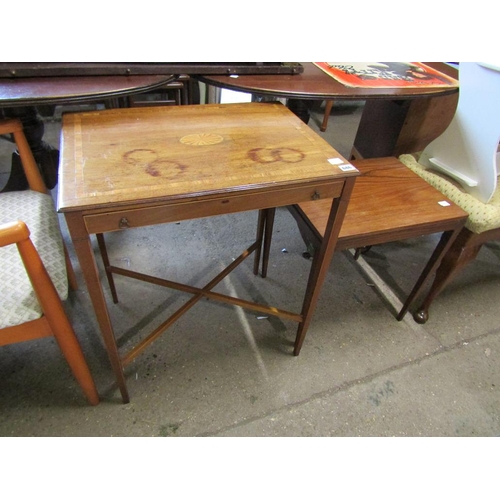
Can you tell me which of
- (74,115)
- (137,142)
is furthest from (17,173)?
(137,142)

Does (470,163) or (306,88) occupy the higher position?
(306,88)

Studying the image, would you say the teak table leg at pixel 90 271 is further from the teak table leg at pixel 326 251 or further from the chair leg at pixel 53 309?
the teak table leg at pixel 326 251

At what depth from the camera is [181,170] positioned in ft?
2.33

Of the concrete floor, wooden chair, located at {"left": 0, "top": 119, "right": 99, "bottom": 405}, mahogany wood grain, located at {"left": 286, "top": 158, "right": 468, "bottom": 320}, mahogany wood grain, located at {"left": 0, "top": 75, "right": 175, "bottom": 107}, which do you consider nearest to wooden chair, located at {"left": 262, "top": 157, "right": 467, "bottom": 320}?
mahogany wood grain, located at {"left": 286, "top": 158, "right": 468, "bottom": 320}

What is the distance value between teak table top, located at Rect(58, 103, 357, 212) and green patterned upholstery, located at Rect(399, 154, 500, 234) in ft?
2.09

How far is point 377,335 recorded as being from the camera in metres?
1.37

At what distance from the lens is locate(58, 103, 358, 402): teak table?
0.64 meters

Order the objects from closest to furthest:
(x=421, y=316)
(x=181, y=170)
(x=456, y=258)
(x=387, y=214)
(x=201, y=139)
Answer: (x=181, y=170), (x=201, y=139), (x=387, y=214), (x=456, y=258), (x=421, y=316)

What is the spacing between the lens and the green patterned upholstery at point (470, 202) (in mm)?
1112

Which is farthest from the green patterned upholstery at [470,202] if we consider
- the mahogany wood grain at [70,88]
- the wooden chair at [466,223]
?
the mahogany wood grain at [70,88]

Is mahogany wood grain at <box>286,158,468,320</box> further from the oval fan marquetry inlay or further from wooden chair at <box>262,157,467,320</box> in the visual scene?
the oval fan marquetry inlay

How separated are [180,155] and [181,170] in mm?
65

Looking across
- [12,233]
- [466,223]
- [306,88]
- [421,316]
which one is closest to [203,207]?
[12,233]

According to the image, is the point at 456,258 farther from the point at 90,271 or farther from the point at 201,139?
the point at 90,271
